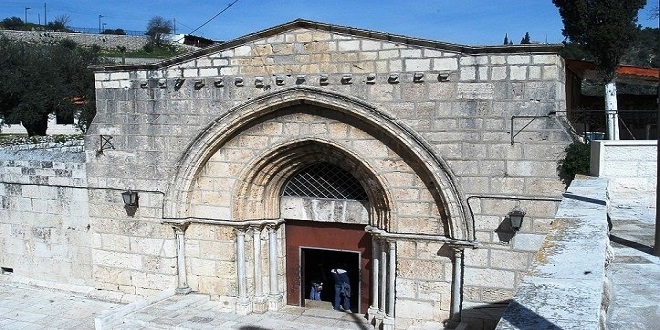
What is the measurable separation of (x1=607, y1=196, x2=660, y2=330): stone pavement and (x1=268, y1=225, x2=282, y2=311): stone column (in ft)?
19.7

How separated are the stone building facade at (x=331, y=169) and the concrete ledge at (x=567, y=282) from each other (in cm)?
421

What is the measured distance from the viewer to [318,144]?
957 cm

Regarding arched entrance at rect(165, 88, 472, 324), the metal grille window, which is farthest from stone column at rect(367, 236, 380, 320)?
the metal grille window

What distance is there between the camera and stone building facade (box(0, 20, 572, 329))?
8.36 meters

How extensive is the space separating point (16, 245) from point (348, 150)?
25.8 feet

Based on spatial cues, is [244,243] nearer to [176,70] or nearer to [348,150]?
[348,150]

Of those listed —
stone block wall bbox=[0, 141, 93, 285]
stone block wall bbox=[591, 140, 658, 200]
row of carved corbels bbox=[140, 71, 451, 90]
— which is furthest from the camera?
stone block wall bbox=[0, 141, 93, 285]

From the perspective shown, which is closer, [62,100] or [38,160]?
[38,160]

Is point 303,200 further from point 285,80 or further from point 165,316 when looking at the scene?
point 165,316

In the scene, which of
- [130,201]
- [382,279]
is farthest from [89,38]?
[382,279]

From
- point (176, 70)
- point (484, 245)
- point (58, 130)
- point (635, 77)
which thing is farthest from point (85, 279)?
point (58, 130)

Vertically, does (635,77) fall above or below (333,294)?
above

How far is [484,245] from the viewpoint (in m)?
8.59

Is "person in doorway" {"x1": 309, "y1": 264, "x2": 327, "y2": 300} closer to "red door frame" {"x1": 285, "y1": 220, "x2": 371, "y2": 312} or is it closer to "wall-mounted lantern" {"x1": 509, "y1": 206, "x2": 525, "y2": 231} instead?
"red door frame" {"x1": 285, "y1": 220, "x2": 371, "y2": 312}
